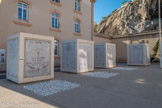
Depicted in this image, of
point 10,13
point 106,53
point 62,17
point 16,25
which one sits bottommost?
→ point 106,53

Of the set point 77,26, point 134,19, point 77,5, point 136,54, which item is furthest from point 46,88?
point 134,19

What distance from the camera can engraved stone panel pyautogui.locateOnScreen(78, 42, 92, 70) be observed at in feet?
32.5

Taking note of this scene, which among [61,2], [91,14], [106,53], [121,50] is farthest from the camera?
[121,50]

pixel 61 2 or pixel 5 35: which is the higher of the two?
pixel 61 2

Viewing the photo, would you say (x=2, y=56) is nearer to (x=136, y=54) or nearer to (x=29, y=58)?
(x=29, y=58)

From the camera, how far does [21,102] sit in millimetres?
3711

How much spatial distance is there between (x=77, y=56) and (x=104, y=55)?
4.76 metres

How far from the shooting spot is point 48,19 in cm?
1323

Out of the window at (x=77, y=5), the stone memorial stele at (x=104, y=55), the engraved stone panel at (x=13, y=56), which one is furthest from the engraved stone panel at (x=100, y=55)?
the engraved stone panel at (x=13, y=56)

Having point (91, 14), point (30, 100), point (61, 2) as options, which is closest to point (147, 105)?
point (30, 100)

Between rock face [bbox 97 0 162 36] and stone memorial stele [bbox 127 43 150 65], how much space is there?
1762cm

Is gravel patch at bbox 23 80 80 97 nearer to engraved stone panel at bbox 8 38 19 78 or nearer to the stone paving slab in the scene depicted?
the stone paving slab

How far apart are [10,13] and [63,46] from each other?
550 centimetres

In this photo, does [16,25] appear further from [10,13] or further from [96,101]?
[96,101]
